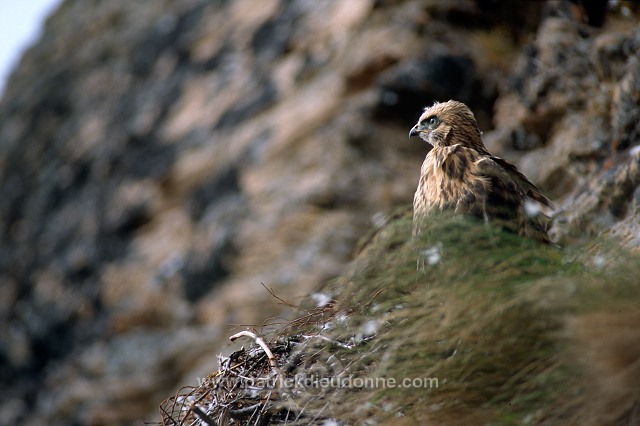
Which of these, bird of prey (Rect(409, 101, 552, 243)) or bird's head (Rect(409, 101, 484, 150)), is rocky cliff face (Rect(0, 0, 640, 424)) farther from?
bird's head (Rect(409, 101, 484, 150))

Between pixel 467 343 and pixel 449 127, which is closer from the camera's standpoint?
pixel 467 343

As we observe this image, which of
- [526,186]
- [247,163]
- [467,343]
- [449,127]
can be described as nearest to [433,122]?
[449,127]

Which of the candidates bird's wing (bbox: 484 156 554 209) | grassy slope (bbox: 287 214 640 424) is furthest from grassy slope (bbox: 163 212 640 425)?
bird's wing (bbox: 484 156 554 209)

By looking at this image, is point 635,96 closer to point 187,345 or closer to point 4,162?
point 187,345

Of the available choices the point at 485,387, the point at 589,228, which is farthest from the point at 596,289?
the point at 589,228

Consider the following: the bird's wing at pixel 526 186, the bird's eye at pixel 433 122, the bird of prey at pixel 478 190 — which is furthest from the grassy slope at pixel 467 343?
the bird's eye at pixel 433 122

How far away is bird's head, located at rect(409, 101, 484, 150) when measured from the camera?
4.62 m

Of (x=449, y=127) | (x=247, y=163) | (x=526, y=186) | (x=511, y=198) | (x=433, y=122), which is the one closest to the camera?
(x=511, y=198)

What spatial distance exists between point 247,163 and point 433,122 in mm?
5830

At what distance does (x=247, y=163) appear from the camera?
1045 cm

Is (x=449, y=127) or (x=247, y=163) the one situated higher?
(x=247, y=163)

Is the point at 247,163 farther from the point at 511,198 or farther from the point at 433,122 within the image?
the point at 511,198

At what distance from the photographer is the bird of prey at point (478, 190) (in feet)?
12.7

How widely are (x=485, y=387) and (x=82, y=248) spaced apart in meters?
11.4
